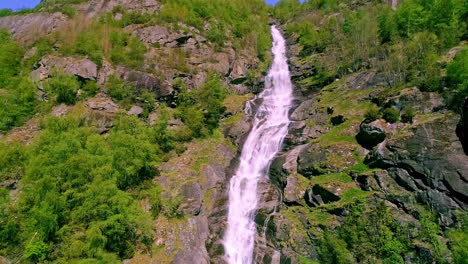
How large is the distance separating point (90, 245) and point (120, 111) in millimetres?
18371

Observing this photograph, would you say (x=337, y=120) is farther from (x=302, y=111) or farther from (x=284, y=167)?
(x=284, y=167)

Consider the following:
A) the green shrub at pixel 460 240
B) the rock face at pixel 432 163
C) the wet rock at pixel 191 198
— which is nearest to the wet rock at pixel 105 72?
the wet rock at pixel 191 198

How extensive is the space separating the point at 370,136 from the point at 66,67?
36410mm

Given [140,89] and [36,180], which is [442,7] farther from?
[36,180]

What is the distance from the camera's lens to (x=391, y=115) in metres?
25.0

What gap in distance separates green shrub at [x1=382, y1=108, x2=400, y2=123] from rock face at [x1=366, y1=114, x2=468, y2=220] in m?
2.91

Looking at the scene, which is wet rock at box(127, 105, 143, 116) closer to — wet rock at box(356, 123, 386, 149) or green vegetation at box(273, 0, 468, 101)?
wet rock at box(356, 123, 386, 149)

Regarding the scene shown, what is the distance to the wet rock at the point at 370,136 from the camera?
2408 cm

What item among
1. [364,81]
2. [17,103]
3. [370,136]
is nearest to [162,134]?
[17,103]

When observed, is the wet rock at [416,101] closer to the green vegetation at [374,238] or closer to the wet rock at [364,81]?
the wet rock at [364,81]

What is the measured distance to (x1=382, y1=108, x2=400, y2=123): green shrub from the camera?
24844mm

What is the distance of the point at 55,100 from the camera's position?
31984 millimetres

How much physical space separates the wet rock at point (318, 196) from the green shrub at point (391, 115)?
9431 millimetres

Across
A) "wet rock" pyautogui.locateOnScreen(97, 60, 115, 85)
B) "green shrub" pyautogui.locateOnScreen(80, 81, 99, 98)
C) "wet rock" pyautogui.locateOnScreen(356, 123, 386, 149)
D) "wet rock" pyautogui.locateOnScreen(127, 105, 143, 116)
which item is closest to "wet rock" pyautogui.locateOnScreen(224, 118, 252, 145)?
"wet rock" pyautogui.locateOnScreen(127, 105, 143, 116)
